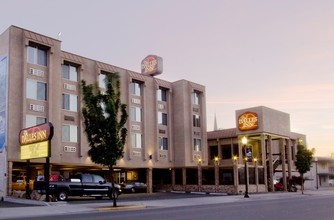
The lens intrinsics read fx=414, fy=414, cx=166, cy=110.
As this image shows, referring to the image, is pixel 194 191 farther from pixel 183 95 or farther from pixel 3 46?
pixel 3 46

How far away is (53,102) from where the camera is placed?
37969mm

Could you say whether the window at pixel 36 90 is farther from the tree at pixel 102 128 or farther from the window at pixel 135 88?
the tree at pixel 102 128

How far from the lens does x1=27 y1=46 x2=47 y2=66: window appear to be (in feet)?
121

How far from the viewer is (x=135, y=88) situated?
48000mm

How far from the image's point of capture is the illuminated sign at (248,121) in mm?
50562

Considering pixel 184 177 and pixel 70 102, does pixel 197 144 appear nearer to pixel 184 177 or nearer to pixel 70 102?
pixel 184 177

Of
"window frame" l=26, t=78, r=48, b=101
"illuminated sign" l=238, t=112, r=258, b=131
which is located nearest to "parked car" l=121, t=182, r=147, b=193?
"window frame" l=26, t=78, r=48, b=101

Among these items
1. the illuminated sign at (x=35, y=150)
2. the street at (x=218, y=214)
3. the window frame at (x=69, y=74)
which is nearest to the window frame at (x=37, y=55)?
the window frame at (x=69, y=74)

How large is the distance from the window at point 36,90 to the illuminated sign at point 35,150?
6.15 meters

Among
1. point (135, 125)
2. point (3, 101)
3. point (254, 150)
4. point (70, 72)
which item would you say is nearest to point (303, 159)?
point (254, 150)

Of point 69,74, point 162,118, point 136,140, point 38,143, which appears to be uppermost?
point 69,74

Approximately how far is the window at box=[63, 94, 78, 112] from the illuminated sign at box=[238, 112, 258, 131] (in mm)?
21443

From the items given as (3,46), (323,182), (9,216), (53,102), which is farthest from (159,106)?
(323,182)

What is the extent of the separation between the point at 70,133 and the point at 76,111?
237cm
